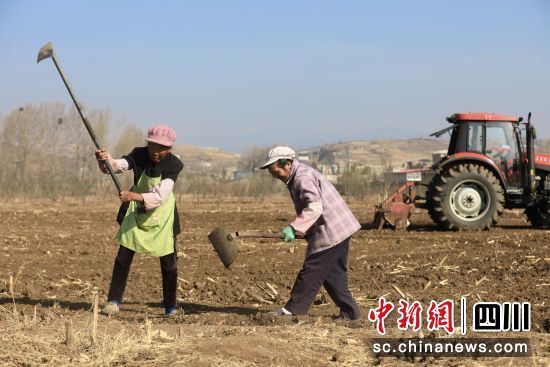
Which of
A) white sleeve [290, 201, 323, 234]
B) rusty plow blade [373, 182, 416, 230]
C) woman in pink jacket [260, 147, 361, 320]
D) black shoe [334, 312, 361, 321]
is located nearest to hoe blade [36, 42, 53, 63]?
woman in pink jacket [260, 147, 361, 320]

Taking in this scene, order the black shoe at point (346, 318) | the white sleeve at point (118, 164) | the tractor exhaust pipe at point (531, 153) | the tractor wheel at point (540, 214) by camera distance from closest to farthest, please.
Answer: the black shoe at point (346, 318) < the white sleeve at point (118, 164) < the tractor exhaust pipe at point (531, 153) < the tractor wheel at point (540, 214)

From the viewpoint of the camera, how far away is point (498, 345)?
18.6 feet

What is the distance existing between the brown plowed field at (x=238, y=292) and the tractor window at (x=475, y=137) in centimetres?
150

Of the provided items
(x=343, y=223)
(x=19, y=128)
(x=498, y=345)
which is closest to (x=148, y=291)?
(x=343, y=223)

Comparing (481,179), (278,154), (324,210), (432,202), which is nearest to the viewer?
(278,154)

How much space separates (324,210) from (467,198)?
27.7ft

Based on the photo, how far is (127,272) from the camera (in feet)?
23.4

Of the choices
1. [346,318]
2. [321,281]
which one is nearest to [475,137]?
[346,318]

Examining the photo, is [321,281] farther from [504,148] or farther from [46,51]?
[504,148]

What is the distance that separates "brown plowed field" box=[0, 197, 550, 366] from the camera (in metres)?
5.23

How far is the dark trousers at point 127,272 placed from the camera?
7086mm

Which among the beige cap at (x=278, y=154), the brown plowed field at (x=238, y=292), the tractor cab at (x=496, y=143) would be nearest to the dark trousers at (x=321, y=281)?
the brown plowed field at (x=238, y=292)

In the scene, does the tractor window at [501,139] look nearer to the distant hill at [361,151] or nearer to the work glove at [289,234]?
the work glove at [289,234]

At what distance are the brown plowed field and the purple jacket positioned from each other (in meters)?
0.64
